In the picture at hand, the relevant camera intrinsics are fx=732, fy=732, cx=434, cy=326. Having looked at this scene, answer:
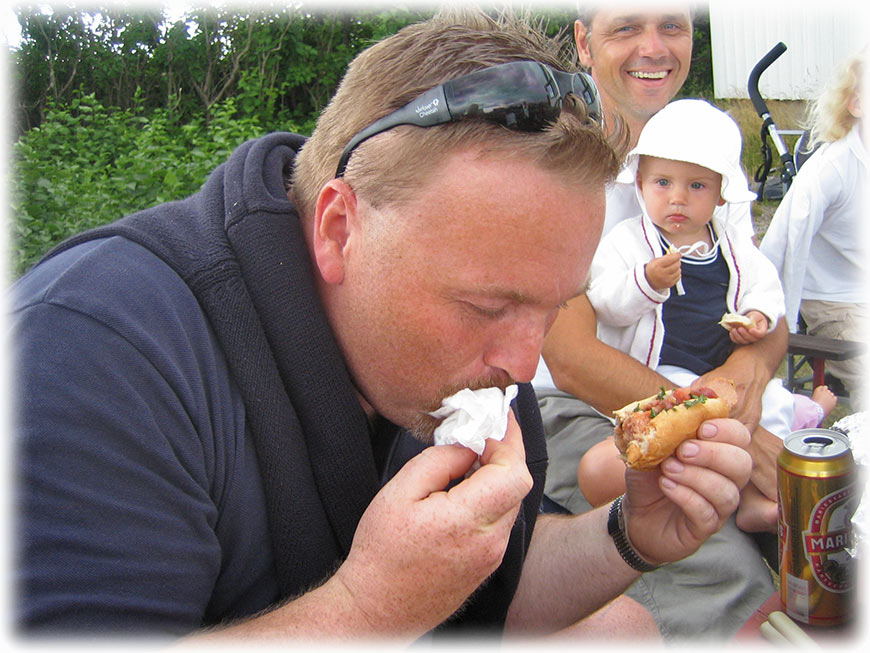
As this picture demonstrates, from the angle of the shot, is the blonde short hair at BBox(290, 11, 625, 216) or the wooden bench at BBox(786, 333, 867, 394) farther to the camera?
the wooden bench at BBox(786, 333, 867, 394)

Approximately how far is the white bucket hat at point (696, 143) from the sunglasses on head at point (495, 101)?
1.57m

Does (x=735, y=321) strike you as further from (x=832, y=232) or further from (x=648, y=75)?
(x=832, y=232)

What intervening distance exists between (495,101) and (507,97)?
0.08ft

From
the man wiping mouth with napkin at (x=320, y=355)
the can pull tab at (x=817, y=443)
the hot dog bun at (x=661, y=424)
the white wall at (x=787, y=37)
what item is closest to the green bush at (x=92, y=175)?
the man wiping mouth with napkin at (x=320, y=355)

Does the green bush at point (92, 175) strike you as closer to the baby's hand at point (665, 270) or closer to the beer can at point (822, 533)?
the baby's hand at point (665, 270)

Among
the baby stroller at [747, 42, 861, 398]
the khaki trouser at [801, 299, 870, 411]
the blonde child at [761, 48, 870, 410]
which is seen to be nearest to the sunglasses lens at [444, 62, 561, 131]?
the baby stroller at [747, 42, 861, 398]

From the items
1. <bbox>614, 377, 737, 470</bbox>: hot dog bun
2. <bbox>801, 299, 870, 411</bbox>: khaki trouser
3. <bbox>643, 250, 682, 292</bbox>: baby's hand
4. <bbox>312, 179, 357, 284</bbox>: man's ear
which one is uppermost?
<bbox>312, 179, 357, 284</bbox>: man's ear

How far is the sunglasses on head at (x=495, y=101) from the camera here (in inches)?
55.4

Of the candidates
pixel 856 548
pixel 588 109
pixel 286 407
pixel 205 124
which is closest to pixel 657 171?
pixel 588 109

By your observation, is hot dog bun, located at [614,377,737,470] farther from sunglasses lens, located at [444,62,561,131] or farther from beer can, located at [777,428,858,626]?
sunglasses lens, located at [444,62,561,131]

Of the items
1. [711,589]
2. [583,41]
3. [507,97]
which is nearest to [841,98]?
[583,41]

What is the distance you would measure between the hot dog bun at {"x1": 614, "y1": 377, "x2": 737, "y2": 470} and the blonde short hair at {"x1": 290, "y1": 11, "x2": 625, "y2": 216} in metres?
0.70

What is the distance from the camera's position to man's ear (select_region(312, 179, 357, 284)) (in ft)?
4.96

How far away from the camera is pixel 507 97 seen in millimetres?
1415
